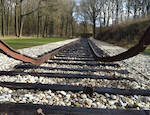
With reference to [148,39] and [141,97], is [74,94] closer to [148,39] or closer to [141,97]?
[141,97]

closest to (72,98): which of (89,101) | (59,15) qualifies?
(89,101)

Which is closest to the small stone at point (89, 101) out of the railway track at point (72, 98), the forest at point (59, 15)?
the railway track at point (72, 98)

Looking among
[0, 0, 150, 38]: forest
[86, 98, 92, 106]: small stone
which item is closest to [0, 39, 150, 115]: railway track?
[86, 98, 92, 106]: small stone

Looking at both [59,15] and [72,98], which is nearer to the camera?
[72,98]

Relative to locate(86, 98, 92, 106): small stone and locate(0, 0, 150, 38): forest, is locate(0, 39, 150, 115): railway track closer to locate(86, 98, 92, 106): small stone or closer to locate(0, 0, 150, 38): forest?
locate(86, 98, 92, 106): small stone

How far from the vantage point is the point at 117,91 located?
3.08 m

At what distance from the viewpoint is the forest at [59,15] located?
1476 inches

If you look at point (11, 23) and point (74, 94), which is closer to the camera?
point (74, 94)

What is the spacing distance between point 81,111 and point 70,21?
68.1m

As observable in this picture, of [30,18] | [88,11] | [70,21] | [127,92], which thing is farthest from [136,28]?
[70,21]

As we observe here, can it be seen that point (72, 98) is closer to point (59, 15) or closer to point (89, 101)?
point (89, 101)

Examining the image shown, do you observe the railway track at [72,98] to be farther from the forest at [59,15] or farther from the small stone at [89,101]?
the forest at [59,15]

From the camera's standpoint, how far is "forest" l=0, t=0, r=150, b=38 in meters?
37.5

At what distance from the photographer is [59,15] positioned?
142 ft
